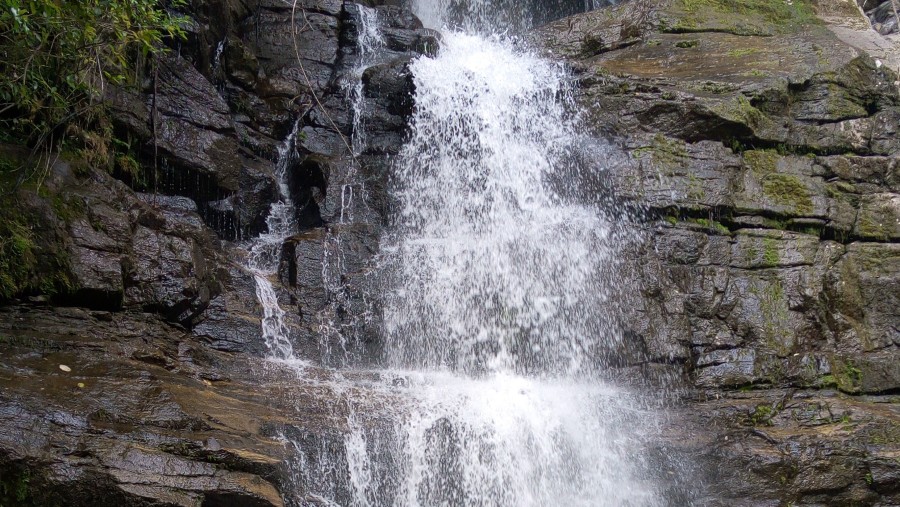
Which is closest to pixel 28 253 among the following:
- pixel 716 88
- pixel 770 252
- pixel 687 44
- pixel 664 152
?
pixel 664 152

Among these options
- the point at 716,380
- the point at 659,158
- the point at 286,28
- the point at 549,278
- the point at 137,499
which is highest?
the point at 286,28

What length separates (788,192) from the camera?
1012cm

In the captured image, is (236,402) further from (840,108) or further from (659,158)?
(840,108)

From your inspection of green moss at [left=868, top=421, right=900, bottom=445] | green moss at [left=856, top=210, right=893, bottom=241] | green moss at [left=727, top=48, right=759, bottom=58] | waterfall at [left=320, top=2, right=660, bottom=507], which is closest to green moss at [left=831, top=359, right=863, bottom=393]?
green moss at [left=868, top=421, right=900, bottom=445]

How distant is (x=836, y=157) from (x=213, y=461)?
923 cm

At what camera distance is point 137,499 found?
519cm

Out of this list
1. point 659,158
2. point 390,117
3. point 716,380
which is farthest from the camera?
point 390,117

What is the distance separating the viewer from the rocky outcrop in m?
7.51

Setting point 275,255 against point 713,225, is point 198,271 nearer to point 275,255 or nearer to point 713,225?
point 275,255

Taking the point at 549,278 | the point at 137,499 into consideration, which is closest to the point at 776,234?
the point at 549,278

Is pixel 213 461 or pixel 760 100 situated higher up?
pixel 760 100

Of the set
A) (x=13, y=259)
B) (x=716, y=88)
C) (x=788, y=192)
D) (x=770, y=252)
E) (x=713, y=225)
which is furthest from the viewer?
(x=716, y=88)

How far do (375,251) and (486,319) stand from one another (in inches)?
69.0

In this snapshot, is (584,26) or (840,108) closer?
(840,108)
